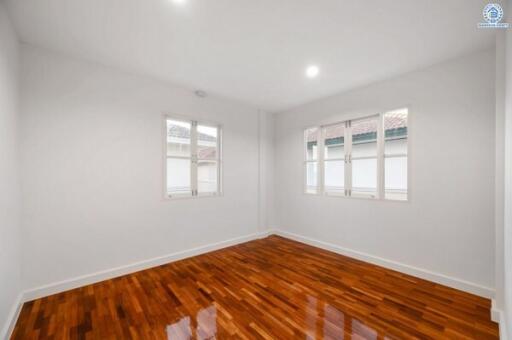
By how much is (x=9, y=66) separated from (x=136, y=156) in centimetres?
151

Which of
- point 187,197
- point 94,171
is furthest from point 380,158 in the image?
point 94,171

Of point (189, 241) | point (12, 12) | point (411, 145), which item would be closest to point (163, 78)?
point (12, 12)

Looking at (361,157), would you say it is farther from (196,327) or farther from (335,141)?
(196,327)

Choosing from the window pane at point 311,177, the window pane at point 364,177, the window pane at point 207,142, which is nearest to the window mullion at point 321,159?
the window pane at point 311,177

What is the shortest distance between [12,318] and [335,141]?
472 centimetres

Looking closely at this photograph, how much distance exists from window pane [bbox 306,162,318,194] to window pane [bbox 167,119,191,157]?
2439 mm

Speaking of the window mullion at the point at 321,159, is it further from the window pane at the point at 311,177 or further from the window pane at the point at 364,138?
the window pane at the point at 364,138

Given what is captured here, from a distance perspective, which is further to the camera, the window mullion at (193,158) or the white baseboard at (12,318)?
the window mullion at (193,158)

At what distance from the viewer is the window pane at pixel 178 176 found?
3582 millimetres

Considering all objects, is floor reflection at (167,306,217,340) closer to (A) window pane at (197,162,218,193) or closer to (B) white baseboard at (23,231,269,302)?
(B) white baseboard at (23,231,269,302)

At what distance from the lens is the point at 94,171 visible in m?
2.84

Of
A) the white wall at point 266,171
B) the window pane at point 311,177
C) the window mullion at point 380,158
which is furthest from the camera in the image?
the white wall at point 266,171

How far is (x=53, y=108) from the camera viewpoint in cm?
260

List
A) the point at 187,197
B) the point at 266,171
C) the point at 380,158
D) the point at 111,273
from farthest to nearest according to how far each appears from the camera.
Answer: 1. the point at 266,171
2. the point at 187,197
3. the point at 380,158
4. the point at 111,273
